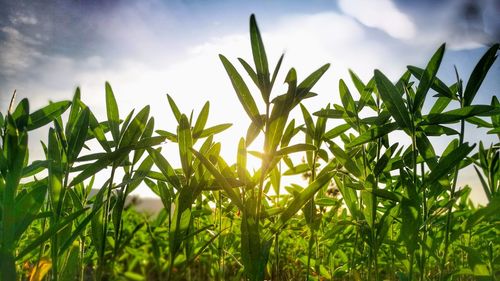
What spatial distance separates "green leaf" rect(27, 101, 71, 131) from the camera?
100cm

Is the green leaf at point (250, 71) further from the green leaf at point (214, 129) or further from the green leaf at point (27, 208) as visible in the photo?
the green leaf at point (27, 208)

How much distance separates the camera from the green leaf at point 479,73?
0.96 m

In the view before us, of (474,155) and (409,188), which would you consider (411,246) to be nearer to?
(409,188)

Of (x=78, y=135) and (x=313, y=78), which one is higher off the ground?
(x=313, y=78)

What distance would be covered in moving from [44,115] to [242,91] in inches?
18.6

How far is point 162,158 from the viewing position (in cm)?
97

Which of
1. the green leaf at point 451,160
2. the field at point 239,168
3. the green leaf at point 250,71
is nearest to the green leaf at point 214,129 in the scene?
the field at point 239,168

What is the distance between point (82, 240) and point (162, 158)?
0.40 m

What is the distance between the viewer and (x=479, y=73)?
99cm

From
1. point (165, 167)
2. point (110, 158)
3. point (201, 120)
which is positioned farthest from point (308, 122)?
point (110, 158)

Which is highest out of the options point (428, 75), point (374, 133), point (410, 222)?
point (428, 75)

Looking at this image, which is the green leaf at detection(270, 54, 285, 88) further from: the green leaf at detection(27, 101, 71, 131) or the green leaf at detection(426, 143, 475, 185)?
the green leaf at detection(27, 101, 71, 131)

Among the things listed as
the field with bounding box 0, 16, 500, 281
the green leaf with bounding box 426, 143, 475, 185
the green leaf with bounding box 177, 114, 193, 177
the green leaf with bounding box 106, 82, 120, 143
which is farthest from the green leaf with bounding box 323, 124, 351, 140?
the green leaf with bounding box 106, 82, 120, 143

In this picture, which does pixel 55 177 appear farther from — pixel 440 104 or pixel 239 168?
pixel 440 104
